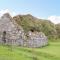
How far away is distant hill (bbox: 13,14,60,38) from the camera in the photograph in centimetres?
2125

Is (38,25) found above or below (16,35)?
above

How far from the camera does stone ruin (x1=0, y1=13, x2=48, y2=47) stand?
1883 centimetres

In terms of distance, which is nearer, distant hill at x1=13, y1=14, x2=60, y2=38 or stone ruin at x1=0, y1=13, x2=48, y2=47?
stone ruin at x1=0, y1=13, x2=48, y2=47

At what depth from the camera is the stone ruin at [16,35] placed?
1883 cm

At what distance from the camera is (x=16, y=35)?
19156mm

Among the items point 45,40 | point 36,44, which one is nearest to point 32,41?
point 36,44

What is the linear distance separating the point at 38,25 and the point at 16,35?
13.9 ft

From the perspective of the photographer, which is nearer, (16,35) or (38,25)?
(16,35)

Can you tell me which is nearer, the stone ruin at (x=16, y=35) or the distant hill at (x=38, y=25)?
the stone ruin at (x=16, y=35)

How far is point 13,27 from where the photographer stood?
19.5 metres

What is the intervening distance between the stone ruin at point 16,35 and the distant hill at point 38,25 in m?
0.97

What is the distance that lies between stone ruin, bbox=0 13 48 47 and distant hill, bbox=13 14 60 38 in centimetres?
97

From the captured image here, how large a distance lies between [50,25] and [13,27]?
21.3 ft

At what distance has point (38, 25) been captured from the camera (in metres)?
22.8
